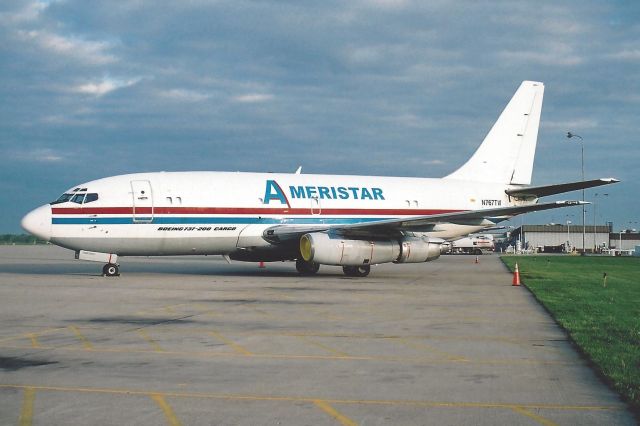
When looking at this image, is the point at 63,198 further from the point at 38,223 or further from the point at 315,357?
the point at 315,357

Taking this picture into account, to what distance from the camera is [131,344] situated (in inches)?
436

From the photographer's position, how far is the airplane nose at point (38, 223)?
25172 mm

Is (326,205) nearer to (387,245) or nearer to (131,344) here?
(387,245)

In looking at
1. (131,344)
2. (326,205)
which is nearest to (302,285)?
(326,205)

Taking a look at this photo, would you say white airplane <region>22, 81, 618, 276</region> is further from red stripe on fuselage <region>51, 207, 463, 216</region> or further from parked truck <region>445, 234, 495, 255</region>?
parked truck <region>445, 234, 495, 255</region>

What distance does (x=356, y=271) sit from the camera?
28.9 m

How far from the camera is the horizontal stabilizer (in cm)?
2551

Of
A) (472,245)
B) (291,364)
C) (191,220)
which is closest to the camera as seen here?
(291,364)

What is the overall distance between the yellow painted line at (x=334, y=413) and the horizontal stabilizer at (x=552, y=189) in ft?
66.0

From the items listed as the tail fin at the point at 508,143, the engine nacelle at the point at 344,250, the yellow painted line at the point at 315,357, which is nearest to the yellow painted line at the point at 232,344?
the yellow painted line at the point at 315,357

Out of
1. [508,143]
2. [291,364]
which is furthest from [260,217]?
[291,364]

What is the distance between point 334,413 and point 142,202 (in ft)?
67.3

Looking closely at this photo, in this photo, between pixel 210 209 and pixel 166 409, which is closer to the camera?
pixel 166 409

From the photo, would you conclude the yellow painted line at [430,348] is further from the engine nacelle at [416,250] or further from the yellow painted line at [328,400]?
the engine nacelle at [416,250]
